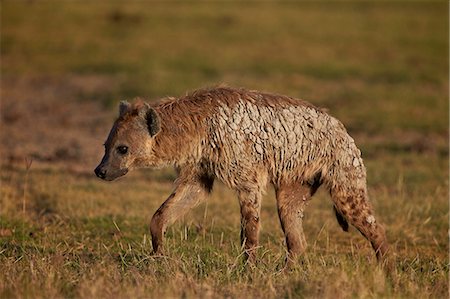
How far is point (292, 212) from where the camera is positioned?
840cm

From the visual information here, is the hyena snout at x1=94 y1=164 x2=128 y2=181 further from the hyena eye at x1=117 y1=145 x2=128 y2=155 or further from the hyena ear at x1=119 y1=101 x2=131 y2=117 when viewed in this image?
the hyena ear at x1=119 y1=101 x2=131 y2=117

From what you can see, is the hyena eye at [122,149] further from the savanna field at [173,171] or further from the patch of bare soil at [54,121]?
the patch of bare soil at [54,121]

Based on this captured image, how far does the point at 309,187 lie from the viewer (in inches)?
339

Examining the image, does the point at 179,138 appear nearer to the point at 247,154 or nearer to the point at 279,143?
the point at 247,154

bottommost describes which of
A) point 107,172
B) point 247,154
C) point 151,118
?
point 107,172

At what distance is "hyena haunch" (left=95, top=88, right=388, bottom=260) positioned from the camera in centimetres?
801

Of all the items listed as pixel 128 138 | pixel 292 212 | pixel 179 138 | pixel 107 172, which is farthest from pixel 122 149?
pixel 292 212

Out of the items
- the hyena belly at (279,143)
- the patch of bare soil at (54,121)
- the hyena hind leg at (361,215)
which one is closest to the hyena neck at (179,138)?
the hyena belly at (279,143)

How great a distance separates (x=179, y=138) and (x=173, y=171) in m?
6.22

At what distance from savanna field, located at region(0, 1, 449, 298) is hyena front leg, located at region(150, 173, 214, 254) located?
23 cm

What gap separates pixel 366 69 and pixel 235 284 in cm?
1888

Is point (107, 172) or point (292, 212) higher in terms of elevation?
point (107, 172)

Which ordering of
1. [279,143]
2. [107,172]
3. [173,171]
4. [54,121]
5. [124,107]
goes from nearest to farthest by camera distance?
[107,172] < [124,107] < [279,143] < [173,171] < [54,121]

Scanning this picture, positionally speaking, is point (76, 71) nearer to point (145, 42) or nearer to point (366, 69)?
point (145, 42)
